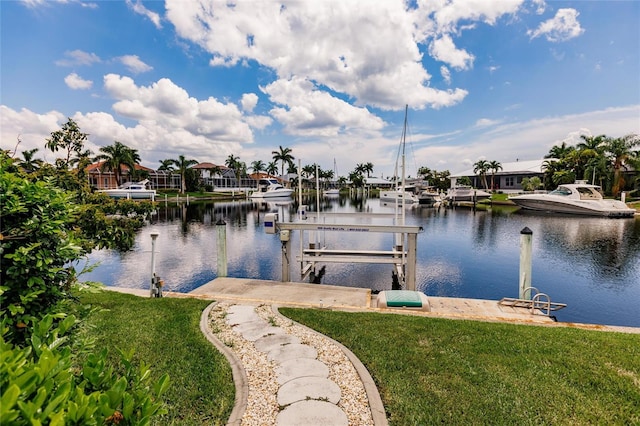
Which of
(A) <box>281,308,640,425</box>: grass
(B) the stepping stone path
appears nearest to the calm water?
(A) <box>281,308,640,425</box>: grass

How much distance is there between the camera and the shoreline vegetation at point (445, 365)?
12.9ft

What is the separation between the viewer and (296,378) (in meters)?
4.66

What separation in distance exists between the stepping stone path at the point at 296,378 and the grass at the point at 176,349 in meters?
0.73

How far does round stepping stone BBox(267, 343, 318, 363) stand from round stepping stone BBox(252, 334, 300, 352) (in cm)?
12

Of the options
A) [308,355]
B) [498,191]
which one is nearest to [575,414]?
[308,355]

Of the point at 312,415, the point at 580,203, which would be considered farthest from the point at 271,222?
the point at 580,203

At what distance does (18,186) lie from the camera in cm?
249

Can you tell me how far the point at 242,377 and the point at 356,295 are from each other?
16.9ft

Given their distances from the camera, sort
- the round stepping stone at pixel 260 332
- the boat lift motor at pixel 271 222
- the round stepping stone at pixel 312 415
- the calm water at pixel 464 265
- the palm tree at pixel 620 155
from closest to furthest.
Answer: the round stepping stone at pixel 312 415 → the round stepping stone at pixel 260 332 → the boat lift motor at pixel 271 222 → the calm water at pixel 464 265 → the palm tree at pixel 620 155

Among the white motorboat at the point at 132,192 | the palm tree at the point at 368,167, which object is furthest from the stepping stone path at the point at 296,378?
the palm tree at the point at 368,167

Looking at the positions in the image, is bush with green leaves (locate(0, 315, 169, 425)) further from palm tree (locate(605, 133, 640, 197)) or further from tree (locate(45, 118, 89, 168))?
palm tree (locate(605, 133, 640, 197))

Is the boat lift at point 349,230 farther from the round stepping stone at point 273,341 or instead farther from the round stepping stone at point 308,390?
the round stepping stone at point 308,390

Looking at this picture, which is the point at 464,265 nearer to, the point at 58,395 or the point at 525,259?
the point at 525,259

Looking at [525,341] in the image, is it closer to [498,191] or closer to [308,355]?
[308,355]
